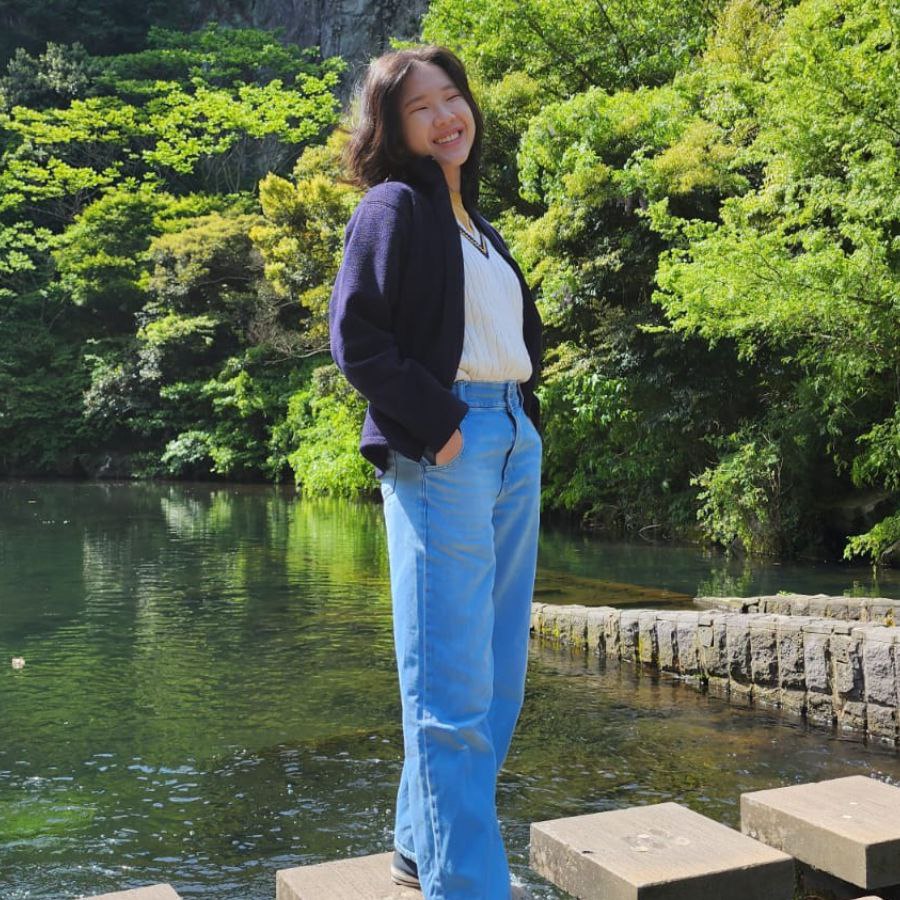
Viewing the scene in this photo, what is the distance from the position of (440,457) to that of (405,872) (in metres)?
0.89

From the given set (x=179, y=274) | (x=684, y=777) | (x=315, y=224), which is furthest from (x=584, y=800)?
(x=179, y=274)

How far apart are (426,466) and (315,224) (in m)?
20.1

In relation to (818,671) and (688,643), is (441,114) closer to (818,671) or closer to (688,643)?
(818,671)

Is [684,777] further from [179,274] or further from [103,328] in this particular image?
[103,328]

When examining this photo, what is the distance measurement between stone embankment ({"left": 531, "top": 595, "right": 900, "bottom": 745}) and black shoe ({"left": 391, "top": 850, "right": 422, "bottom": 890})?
2.89 metres

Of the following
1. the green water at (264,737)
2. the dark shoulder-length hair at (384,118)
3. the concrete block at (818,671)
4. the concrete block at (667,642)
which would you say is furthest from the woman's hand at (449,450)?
the concrete block at (667,642)

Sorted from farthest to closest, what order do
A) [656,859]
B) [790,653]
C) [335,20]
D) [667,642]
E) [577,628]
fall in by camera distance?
[335,20] < [577,628] < [667,642] < [790,653] < [656,859]

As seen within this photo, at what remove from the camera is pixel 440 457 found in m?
1.98

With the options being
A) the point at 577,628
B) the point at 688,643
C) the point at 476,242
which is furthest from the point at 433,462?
the point at 577,628

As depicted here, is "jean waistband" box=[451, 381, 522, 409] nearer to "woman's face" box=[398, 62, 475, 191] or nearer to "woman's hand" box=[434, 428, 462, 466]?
"woman's hand" box=[434, 428, 462, 466]

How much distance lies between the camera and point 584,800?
158 inches

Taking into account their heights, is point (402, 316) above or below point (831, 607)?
above

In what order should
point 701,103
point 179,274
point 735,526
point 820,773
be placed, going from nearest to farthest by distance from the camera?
point 820,773 → point 735,526 → point 701,103 → point 179,274

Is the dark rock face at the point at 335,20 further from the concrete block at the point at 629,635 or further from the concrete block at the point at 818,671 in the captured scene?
the concrete block at the point at 818,671
